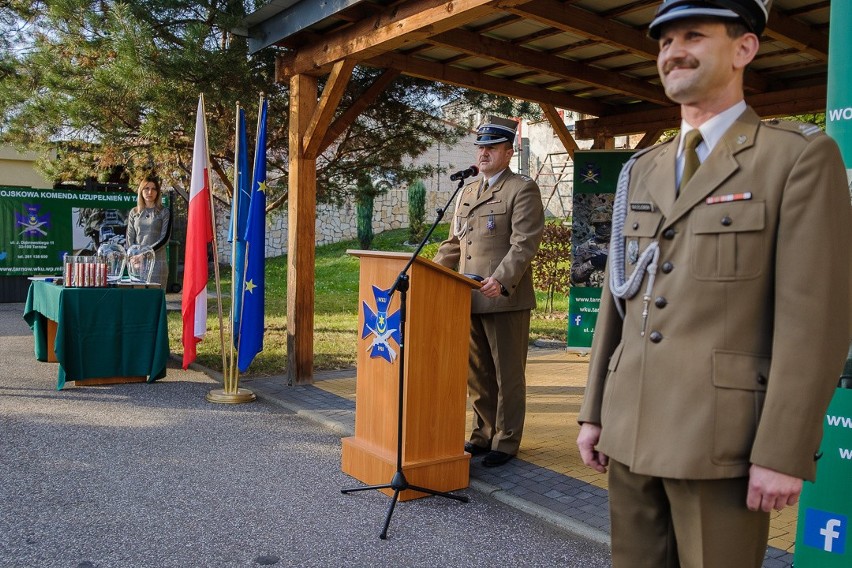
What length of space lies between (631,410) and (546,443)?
3587mm

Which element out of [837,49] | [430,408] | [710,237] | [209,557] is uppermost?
[837,49]

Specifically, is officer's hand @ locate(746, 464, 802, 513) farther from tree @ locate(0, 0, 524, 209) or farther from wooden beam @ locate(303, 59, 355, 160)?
tree @ locate(0, 0, 524, 209)

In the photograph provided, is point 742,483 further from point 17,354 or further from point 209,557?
point 17,354

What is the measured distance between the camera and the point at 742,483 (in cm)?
163

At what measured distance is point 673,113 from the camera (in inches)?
339

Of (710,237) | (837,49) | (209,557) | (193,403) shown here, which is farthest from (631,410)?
(193,403)

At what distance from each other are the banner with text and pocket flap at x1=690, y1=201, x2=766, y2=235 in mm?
7172

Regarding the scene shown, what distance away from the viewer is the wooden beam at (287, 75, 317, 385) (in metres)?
6.82

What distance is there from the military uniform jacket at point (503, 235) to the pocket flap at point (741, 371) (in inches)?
108

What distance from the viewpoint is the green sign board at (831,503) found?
252 centimetres

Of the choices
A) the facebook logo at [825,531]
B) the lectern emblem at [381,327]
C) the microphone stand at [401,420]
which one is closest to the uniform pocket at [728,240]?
the facebook logo at [825,531]

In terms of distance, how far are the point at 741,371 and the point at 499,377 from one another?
308 centimetres

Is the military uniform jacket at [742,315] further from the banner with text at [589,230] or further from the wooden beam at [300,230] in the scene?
the banner with text at [589,230]

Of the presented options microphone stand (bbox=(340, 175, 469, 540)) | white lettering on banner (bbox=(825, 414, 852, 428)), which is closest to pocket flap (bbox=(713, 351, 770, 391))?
white lettering on banner (bbox=(825, 414, 852, 428))
